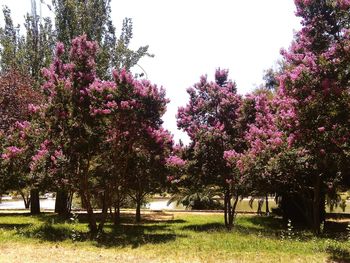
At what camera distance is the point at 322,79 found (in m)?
9.79

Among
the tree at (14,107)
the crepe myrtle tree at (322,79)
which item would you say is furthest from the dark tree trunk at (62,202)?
the crepe myrtle tree at (322,79)

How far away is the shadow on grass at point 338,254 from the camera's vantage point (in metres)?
9.67

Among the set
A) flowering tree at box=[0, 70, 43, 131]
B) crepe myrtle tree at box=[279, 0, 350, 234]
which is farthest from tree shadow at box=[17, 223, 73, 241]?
crepe myrtle tree at box=[279, 0, 350, 234]

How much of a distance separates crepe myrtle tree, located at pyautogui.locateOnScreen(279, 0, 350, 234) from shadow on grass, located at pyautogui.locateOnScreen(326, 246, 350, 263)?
8.66ft

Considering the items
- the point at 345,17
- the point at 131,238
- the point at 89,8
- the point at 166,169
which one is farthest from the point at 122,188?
the point at 89,8

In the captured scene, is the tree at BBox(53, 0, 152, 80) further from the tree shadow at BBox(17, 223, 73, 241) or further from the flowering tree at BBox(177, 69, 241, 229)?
the tree shadow at BBox(17, 223, 73, 241)

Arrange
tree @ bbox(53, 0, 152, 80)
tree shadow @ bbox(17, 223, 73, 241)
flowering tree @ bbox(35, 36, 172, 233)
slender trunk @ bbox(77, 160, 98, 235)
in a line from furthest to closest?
1. tree @ bbox(53, 0, 152, 80)
2. slender trunk @ bbox(77, 160, 98, 235)
3. flowering tree @ bbox(35, 36, 172, 233)
4. tree shadow @ bbox(17, 223, 73, 241)

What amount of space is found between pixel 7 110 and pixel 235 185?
11.5 meters

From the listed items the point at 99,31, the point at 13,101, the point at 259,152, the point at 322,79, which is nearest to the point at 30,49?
the point at 99,31

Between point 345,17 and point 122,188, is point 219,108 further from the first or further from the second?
point 345,17

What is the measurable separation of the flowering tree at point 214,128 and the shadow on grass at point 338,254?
6743 millimetres

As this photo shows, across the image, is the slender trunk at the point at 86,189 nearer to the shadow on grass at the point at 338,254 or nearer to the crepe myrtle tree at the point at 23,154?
the crepe myrtle tree at the point at 23,154

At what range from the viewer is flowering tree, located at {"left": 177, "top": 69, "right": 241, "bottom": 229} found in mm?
18141

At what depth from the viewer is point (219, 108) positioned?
62.3ft
